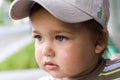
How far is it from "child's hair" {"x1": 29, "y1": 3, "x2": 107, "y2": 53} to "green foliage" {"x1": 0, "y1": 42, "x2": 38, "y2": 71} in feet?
9.64

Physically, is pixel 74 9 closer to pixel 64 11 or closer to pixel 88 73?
pixel 64 11

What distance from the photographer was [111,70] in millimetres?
1111

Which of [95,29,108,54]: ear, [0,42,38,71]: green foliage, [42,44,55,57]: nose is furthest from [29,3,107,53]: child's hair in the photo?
[0,42,38,71]: green foliage

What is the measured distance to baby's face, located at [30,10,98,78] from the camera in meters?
1.00

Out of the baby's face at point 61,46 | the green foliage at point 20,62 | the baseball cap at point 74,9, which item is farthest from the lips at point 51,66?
the green foliage at point 20,62

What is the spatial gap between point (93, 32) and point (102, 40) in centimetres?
6

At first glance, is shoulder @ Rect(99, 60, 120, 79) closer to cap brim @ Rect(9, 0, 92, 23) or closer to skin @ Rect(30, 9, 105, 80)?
skin @ Rect(30, 9, 105, 80)

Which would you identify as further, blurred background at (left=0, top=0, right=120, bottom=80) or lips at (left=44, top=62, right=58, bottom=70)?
blurred background at (left=0, top=0, right=120, bottom=80)

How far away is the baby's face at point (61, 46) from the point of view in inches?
39.3

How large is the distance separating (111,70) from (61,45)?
211 millimetres

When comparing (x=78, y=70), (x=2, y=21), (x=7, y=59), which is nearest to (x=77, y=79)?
(x=78, y=70)

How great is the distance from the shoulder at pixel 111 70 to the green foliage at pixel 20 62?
9.43ft

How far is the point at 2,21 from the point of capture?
627 cm

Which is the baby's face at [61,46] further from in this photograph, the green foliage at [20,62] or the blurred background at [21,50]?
the green foliage at [20,62]
